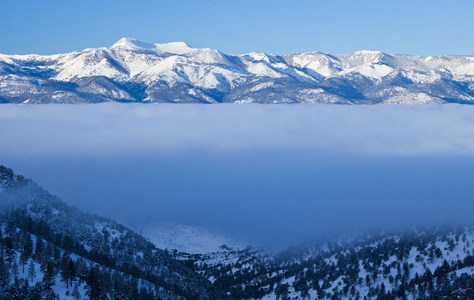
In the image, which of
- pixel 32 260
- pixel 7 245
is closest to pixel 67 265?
pixel 32 260

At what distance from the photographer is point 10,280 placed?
174m

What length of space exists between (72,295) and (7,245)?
38.5 meters

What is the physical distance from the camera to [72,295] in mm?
181500

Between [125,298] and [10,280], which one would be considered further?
[125,298]

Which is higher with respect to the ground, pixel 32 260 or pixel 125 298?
pixel 32 260

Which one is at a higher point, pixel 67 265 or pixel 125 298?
pixel 67 265

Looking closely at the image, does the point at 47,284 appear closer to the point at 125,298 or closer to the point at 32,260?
the point at 32,260

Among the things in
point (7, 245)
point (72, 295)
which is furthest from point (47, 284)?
point (7, 245)

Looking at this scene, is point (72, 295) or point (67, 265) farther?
point (67, 265)

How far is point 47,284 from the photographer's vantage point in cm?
17725

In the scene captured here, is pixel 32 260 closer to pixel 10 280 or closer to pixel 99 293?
pixel 10 280

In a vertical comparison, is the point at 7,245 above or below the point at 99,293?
above

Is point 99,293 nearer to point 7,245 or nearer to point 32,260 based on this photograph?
point 32,260

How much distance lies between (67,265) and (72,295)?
60.8ft
